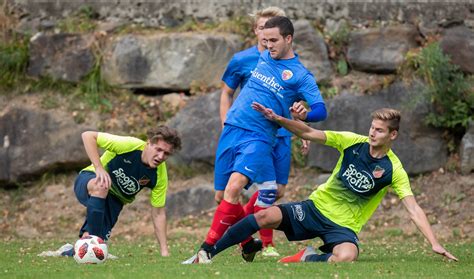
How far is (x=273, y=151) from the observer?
9383mm

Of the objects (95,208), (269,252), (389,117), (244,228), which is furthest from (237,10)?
(244,228)

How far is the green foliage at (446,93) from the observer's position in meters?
13.6

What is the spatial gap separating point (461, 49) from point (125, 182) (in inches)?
260

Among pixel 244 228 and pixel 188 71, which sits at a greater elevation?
pixel 244 228

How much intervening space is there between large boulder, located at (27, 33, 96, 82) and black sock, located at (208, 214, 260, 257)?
8.01m

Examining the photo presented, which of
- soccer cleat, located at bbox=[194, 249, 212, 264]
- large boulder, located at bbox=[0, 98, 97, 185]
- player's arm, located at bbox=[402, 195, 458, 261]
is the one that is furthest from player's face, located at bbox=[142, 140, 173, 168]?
large boulder, located at bbox=[0, 98, 97, 185]

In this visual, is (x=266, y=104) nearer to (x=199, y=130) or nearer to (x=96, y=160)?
(x=96, y=160)

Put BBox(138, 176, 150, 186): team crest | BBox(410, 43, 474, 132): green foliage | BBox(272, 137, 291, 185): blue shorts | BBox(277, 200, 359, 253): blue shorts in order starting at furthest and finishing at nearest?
BBox(410, 43, 474, 132): green foliage, BBox(272, 137, 291, 185): blue shorts, BBox(138, 176, 150, 186): team crest, BBox(277, 200, 359, 253): blue shorts

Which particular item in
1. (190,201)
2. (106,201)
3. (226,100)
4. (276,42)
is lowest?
(190,201)

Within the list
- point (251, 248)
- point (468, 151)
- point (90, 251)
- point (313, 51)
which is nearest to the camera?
point (90, 251)

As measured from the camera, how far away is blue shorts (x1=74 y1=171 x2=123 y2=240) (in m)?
8.98

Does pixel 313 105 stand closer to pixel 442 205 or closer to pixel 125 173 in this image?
pixel 125 173

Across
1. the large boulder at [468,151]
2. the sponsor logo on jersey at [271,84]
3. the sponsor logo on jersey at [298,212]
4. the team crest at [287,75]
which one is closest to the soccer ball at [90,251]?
the sponsor logo on jersey at [298,212]

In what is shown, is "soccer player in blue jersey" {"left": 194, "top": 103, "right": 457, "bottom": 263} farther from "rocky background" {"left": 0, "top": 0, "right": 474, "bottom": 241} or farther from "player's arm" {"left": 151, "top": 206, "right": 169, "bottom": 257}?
"rocky background" {"left": 0, "top": 0, "right": 474, "bottom": 241}
